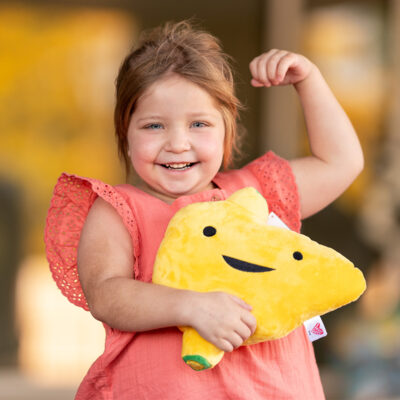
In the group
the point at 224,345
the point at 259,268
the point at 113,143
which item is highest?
the point at 259,268

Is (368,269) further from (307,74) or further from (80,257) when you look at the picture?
(80,257)

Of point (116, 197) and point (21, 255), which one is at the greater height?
point (116, 197)

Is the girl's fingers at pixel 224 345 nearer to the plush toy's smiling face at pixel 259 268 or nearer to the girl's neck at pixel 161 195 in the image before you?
the plush toy's smiling face at pixel 259 268

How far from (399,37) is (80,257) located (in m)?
2.66

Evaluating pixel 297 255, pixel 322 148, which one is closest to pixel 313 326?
pixel 297 255

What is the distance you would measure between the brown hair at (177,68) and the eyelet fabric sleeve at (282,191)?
11 centimetres

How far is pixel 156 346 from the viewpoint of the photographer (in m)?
1.27

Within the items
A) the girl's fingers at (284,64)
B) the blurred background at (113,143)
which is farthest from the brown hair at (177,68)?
the blurred background at (113,143)

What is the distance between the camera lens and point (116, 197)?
1352 mm

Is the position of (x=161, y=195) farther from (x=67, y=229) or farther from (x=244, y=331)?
(x=244, y=331)

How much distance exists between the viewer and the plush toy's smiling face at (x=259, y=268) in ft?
3.78

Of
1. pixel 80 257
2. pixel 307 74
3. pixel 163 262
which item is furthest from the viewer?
pixel 307 74

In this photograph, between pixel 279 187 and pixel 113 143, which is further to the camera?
pixel 113 143

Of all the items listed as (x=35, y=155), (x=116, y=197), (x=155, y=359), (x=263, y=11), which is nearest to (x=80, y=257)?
(x=116, y=197)
